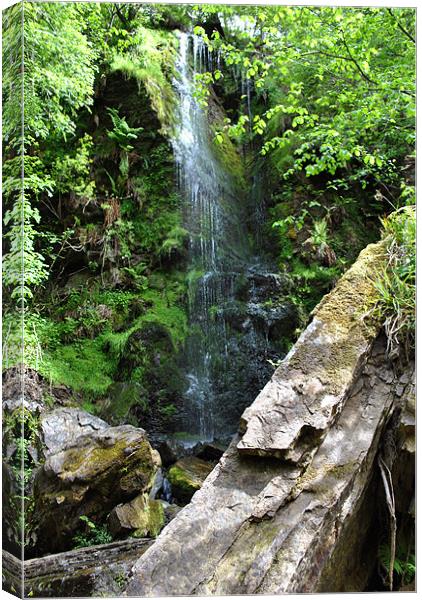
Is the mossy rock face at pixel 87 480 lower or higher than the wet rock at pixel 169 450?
higher

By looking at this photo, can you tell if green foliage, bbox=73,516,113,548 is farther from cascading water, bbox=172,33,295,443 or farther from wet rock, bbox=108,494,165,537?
cascading water, bbox=172,33,295,443

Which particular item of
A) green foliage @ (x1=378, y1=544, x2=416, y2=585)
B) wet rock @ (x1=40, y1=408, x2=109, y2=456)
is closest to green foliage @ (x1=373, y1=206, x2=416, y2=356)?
green foliage @ (x1=378, y1=544, x2=416, y2=585)

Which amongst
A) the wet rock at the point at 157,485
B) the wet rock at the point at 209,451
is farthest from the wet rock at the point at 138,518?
the wet rock at the point at 209,451

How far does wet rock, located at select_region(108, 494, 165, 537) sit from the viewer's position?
336 centimetres

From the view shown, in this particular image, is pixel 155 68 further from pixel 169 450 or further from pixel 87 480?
pixel 87 480

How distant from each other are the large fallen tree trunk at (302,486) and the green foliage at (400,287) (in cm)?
8

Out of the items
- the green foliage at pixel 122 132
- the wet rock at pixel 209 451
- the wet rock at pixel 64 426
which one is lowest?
the wet rock at pixel 209 451

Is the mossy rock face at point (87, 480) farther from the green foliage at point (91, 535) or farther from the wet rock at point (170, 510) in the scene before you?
the wet rock at point (170, 510)

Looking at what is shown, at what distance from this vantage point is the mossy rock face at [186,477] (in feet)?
13.6

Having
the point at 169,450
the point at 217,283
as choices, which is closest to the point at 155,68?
the point at 217,283

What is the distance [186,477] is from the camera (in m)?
4.28

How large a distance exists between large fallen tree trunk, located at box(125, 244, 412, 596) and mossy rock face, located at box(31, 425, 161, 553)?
1.56m

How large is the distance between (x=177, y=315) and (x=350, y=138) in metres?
2.87

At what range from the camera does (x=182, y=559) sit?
1840 millimetres
